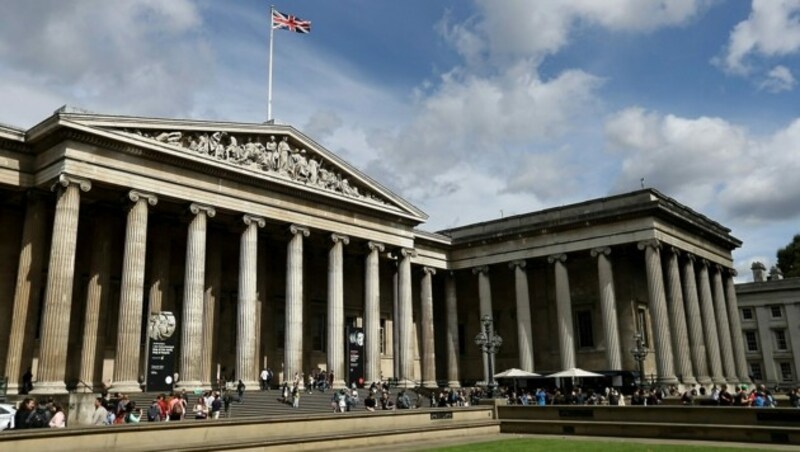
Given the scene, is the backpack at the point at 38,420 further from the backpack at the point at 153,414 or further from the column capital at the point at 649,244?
the column capital at the point at 649,244

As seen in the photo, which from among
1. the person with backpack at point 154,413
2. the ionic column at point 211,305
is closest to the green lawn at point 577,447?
the person with backpack at point 154,413

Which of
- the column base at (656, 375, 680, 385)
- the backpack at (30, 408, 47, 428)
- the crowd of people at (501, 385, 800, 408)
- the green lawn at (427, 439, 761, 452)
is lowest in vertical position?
the green lawn at (427, 439, 761, 452)

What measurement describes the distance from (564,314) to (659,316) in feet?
19.4

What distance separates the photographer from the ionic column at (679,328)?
39969mm

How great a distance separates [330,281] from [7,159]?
17.3 meters

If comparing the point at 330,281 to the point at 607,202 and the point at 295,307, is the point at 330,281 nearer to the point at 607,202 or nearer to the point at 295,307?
the point at 295,307

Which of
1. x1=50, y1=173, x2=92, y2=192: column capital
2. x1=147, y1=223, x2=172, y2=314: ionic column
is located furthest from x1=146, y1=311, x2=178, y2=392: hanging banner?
x1=50, y1=173, x2=92, y2=192: column capital

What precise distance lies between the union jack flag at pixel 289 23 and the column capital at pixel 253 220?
11.4 meters

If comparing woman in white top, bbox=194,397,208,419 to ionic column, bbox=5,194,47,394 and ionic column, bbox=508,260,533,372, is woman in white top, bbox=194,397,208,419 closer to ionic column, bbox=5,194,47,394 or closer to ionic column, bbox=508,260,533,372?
ionic column, bbox=5,194,47,394

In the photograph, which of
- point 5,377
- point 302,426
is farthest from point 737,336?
point 5,377

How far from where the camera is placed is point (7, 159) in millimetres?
28688

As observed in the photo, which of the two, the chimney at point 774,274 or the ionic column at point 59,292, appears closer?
the ionic column at point 59,292

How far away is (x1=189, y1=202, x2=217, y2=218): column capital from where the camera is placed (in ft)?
104

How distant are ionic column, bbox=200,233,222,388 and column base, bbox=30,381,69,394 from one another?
778 cm
